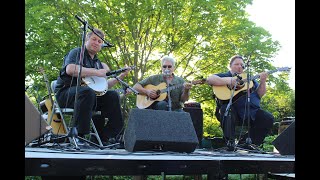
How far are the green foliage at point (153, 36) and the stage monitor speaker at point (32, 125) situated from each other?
6.01 metres

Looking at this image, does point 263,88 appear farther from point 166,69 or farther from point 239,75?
point 166,69

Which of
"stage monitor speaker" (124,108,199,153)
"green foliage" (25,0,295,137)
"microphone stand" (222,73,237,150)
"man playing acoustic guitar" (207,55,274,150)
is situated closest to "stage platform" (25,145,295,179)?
"stage monitor speaker" (124,108,199,153)

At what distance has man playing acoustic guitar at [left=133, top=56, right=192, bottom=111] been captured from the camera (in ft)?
16.1

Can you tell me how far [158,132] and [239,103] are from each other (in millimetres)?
2163

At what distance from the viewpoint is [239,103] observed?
4801 mm

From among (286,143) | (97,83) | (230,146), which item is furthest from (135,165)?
(230,146)

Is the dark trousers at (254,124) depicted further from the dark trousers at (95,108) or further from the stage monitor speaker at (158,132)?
the stage monitor speaker at (158,132)

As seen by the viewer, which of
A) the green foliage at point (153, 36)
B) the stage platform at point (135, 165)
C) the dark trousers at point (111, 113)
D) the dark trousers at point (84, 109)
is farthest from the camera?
the green foliage at point (153, 36)

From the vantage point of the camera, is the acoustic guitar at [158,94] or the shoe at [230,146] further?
the acoustic guitar at [158,94]

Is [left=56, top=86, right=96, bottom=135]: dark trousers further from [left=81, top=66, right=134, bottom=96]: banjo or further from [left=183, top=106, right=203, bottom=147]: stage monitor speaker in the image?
[left=183, top=106, right=203, bottom=147]: stage monitor speaker

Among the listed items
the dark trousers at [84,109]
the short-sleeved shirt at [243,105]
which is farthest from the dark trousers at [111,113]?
the short-sleeved shirt at [243,105]

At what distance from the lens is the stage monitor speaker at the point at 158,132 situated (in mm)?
2787
